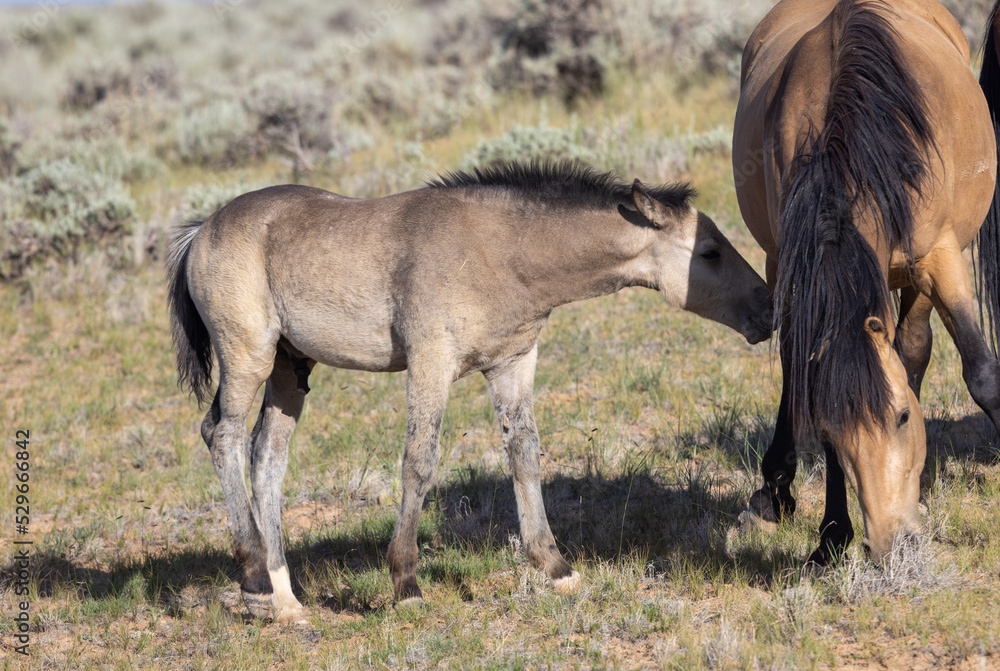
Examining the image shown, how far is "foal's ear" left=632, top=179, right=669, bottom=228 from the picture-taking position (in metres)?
4.44

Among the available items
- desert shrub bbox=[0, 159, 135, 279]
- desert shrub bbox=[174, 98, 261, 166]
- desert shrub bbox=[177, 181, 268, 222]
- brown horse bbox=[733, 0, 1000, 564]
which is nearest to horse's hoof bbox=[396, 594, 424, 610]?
brown horse bbox=[733, 0, 1000, 564]

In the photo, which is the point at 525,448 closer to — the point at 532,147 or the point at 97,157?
the point at 532,147

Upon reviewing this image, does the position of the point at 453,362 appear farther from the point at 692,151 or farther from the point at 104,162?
the point at 104,162

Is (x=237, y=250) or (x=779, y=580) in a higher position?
(x=237, y=250)

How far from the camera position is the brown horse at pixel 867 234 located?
11.8 feet

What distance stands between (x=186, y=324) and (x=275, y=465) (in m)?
0.93

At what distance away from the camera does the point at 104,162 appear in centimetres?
1303

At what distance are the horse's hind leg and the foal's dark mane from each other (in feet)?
4.77

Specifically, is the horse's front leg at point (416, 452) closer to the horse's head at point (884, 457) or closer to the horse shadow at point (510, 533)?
the horse shadow at point (510, 533)

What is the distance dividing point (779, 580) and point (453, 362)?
1825 millimetres

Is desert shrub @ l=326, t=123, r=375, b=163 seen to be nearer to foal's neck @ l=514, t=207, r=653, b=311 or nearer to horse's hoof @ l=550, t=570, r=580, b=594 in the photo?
foal's neck @ l=514, t=207, r=653, b=311

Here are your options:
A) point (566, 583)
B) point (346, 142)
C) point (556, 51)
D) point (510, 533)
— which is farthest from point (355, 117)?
point (566, 583)

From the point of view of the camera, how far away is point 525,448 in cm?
496

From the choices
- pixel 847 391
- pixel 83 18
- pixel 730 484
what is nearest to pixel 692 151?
pixel 730 484
